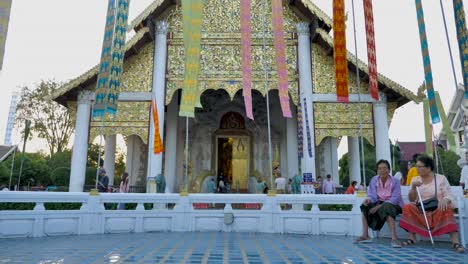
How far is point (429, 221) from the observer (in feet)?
13.9

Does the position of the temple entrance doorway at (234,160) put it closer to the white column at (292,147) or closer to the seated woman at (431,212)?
the white column at (292,147)

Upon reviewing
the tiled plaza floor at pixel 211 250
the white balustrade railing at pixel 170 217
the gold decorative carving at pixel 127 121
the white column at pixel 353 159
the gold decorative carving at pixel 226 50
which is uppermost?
the gold decorative carving at pixel 226 50

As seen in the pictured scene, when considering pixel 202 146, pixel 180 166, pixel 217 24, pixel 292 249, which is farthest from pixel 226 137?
pixel 292 249

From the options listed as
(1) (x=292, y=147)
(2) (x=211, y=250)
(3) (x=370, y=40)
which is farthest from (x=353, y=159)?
(2) (x=211, y=250)

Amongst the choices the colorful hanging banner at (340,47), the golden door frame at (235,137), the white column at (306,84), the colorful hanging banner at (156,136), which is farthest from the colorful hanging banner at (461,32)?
the golden door frame at (235,137)

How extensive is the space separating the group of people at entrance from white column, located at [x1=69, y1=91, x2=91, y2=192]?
8.81 meters

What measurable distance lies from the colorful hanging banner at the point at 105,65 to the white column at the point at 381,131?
Answer: 800cm

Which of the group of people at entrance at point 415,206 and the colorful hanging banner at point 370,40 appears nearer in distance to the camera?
the group of people at entrance at point 415,206

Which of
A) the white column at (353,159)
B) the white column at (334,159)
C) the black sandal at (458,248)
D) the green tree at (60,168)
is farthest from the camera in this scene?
the green tree at (60,168)

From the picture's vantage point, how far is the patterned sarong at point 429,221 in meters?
4.09

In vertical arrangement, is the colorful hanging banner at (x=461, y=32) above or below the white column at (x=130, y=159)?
above

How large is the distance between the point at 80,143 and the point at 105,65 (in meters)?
4.94

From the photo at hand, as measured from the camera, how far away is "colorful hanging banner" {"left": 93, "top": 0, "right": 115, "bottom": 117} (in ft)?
22.1

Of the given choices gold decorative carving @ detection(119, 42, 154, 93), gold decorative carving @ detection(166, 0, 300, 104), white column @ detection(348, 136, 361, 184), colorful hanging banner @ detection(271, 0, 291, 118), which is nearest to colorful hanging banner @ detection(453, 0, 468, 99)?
colorful hanging banner @ detection(271, 0, 291, 118)
